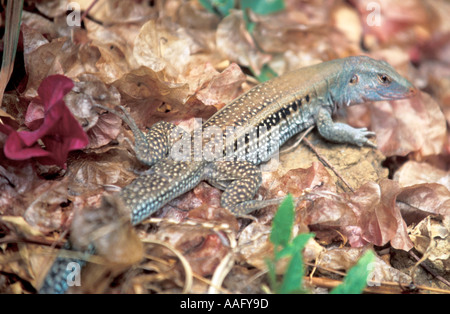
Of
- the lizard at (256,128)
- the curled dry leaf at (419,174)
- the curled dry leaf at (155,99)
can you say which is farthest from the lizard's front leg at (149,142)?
the curled dry leaf at (419,174)

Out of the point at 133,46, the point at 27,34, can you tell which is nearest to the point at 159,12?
the point at 133,46

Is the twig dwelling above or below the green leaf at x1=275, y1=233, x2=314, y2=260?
below

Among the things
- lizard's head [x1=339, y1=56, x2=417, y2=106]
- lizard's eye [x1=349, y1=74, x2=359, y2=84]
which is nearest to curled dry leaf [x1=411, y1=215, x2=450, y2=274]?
lizard's head [x1=339, y1=56, x2=417, y2=106]

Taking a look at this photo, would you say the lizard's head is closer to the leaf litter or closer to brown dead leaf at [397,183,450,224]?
the leaf litter

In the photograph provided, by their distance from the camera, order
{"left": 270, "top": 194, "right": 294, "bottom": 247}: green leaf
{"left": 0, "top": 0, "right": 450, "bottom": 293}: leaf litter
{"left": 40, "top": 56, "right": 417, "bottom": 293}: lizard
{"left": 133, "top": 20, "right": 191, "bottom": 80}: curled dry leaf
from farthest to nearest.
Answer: {"left": 133, "top": 20, "right": 191, "bottom": 80}: curled dry leaf → {"left": 40, "top": 56, "right": 417, "bottom": 293}: lizard → {"left": 0, "top": 0, "right": 450, "bottom": 293}: leaf litter → {"left": 270, "top": 194, "right": 294, "bottom": 247}: green leaf

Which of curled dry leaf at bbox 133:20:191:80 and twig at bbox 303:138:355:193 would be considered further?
curled dry leaf at bbox 133:20:191:80
